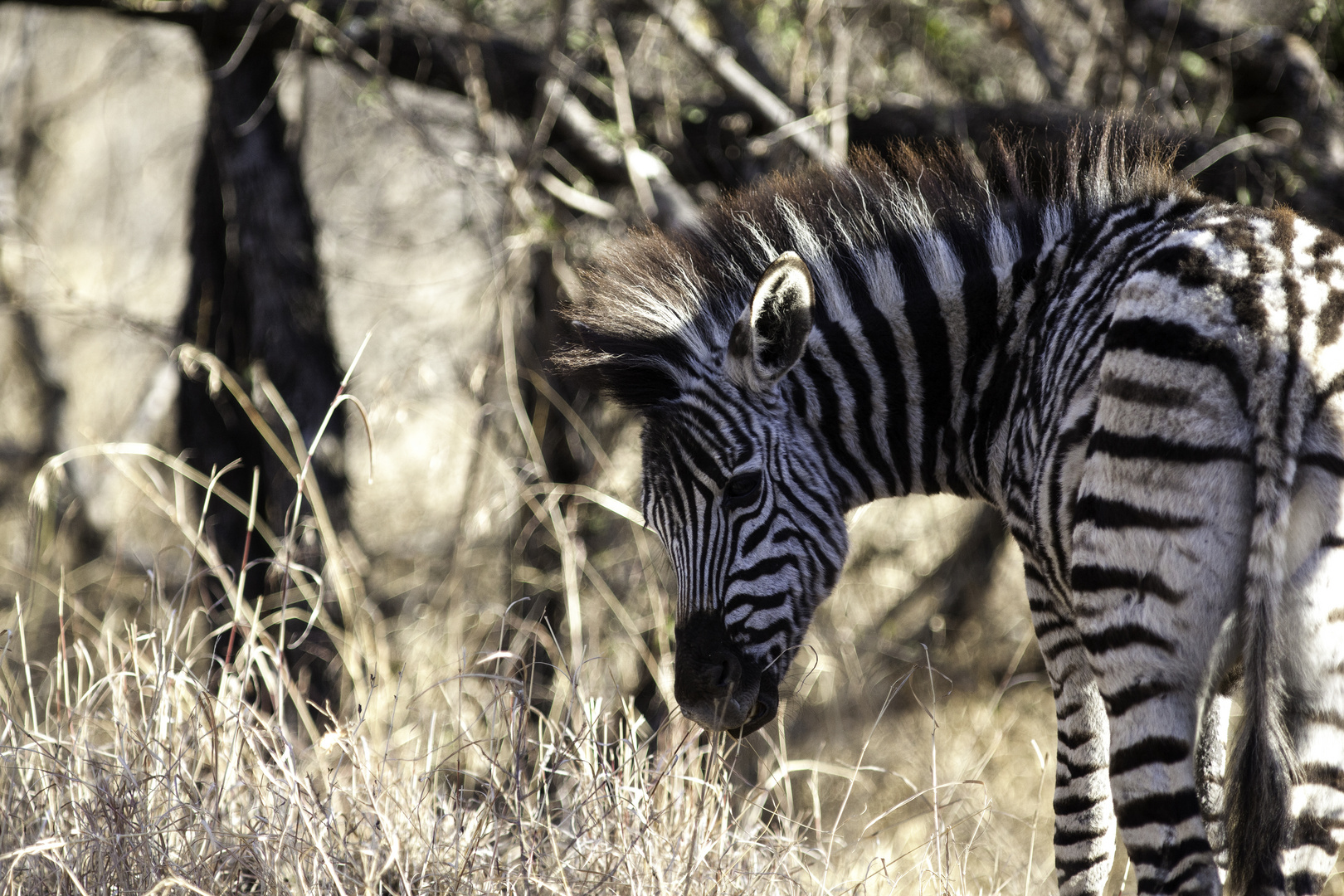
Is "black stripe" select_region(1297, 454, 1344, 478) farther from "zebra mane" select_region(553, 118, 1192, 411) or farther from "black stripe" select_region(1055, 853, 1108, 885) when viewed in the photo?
"black stripe" select_region(1055, 853, 1108, 885)

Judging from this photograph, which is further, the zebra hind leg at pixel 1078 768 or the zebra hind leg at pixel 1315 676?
the zebra hind leg at pixel 1078 768

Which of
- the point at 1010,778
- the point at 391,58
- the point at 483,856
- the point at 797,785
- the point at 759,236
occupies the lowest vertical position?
the point at 797,785

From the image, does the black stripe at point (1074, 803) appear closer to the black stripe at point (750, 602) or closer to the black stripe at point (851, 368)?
the black stripe at point (750, 602)

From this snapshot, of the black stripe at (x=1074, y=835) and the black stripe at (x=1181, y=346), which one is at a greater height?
the black stripe at (x=1181, y=346)

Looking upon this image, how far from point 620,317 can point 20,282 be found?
24.1 ft

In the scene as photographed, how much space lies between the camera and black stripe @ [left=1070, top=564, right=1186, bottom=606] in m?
2.05

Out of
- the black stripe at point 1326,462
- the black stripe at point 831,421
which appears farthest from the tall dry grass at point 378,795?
the black stripe at point 1326,462

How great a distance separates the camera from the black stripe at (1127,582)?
6.72ft

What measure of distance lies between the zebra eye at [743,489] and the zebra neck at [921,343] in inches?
9.3

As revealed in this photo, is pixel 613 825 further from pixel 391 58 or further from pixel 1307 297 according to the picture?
pixel 391 58

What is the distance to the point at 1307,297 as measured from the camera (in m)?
2.12

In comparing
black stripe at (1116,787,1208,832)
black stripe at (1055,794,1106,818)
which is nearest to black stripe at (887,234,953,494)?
black stripe at (1055,794,1106,818)

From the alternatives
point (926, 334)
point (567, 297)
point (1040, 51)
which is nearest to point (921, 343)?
point (926, 334)

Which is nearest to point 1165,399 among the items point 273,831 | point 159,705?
point 273,831
